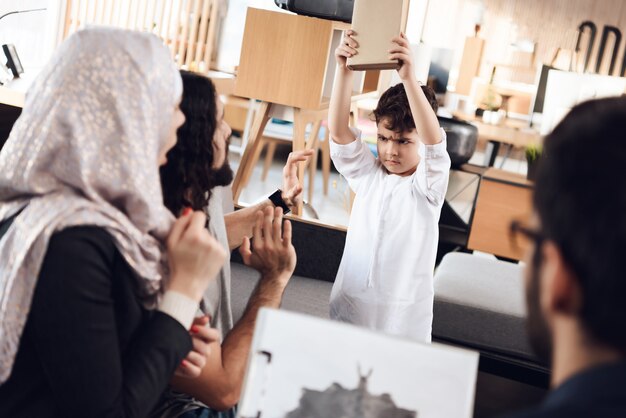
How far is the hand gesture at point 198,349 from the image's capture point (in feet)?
4.50

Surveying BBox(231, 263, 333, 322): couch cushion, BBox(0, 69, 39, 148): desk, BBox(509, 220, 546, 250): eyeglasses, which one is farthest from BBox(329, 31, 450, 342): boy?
BBox(0, 69, 39, 148): desk

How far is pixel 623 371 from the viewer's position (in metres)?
0.64

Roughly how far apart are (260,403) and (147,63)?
0.50 m

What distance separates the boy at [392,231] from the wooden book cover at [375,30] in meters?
0.04


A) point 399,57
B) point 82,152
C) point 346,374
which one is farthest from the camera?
point 399,57

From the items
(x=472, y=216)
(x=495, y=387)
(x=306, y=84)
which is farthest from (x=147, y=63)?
(x=472, y=216)

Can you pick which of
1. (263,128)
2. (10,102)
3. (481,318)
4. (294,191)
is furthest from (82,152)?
(263,128)

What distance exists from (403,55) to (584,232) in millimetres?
1404

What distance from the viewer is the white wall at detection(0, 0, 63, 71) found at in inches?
255

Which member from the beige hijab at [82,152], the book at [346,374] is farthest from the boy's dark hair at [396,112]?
the book at [346,374]

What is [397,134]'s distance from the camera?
7.12 ft

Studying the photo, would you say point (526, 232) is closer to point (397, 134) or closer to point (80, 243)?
point (80, 243)

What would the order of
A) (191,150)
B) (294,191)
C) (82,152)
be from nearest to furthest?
(82,152), (191,150), (294,191)

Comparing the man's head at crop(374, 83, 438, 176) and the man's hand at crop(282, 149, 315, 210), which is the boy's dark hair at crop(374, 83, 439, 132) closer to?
the man's head at crop(374, 83, 438, 176)
